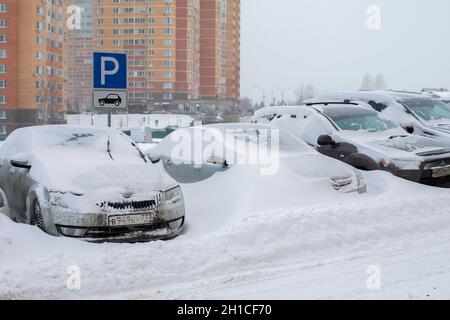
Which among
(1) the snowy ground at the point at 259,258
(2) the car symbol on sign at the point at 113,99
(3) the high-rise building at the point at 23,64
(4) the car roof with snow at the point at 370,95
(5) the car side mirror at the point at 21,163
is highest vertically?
(3) the high-rise building at the point at 23,64

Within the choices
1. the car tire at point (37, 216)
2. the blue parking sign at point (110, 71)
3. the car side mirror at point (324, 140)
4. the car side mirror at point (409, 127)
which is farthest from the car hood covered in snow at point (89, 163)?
the car side mirror at point (409, 127)

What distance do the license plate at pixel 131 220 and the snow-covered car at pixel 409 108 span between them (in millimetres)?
7053

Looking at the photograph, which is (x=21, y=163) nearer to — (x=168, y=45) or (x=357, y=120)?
(x=357, y=120)

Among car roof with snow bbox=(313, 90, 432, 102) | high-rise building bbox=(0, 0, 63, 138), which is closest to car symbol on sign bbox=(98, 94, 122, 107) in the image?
car roof with snow bbox=(313, 90, 432, 102)

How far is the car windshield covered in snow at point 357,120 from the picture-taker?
10.8 metres

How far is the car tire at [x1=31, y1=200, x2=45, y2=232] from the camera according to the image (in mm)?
5971

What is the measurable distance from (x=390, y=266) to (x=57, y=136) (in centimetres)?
461

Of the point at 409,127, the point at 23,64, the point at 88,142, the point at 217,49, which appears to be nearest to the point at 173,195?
the point at 88,142

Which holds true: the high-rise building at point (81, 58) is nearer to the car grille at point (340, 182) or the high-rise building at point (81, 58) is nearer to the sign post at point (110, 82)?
the sign post at point (110, 82)

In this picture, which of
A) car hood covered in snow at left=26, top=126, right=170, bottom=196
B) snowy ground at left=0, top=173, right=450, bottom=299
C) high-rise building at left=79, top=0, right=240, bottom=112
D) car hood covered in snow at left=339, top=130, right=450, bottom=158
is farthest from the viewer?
high-rise building at left=79, top=0, right=240, bottom=112

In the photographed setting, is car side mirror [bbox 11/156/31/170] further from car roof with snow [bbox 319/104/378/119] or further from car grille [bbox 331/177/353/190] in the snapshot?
car roof with snow [bbox 319/104/378/119]

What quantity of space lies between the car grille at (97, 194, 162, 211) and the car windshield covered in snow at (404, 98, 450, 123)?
8.38 meters

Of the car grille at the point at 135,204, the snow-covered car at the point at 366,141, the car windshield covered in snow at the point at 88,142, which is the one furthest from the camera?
the snow-covered car at the point at 366,141
